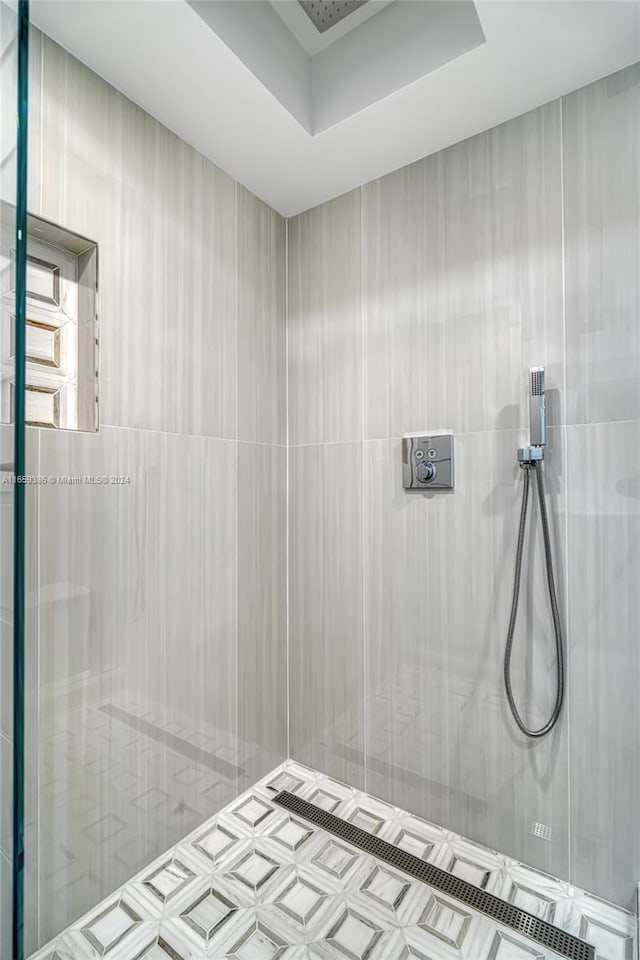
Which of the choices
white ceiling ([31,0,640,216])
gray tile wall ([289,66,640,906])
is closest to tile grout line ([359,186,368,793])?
gray tile wall ([289,66,640,906])

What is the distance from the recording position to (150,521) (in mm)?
1494

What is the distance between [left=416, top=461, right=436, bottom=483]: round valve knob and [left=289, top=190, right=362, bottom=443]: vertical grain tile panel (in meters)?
0.29

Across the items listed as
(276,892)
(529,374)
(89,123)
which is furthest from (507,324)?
(276,892)

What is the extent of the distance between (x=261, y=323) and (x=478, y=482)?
1.02 metres

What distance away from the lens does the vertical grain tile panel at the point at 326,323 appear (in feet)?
6.14

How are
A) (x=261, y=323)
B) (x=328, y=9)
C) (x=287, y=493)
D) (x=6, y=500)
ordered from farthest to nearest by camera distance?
(x=287, y=493), (x=261, y=323), (x=328, y=9), (x=6, y=500)

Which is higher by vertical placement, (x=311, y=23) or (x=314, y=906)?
(x=311, y=23)

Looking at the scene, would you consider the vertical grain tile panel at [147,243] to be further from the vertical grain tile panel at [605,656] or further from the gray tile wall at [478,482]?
the vertical grain tile panel at [605,656]

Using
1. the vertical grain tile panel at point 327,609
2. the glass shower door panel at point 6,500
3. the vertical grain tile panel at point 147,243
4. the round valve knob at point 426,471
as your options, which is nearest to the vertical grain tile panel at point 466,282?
the round valve knob at point 426,471

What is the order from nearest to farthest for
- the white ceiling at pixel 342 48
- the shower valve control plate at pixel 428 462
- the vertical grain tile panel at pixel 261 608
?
the white ceiling at pixel 342 48 < the shower valve control plate at pixel 428 462 < the vertical grain tile panel at pixel 261 608

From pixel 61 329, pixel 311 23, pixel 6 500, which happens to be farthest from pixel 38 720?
pixel 311 23

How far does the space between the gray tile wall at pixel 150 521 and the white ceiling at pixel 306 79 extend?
93 mm

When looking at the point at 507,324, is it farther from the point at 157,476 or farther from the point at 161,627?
the point at 161,627

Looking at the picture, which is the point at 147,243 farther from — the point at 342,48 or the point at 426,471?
the point at 426,471
